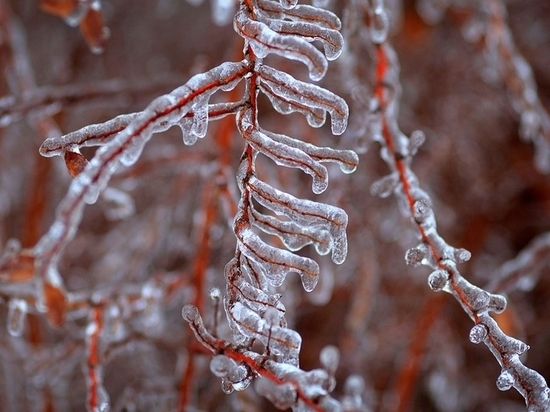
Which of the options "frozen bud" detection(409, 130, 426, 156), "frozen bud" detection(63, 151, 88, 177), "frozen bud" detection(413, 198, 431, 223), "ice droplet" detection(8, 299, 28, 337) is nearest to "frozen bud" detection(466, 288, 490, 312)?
"frozen bud" detection(413, 198, 431, 223)

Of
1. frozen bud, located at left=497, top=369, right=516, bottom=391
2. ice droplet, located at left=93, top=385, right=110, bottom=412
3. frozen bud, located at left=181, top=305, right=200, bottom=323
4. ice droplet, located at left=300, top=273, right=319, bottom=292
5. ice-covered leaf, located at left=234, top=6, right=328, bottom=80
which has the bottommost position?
ice droplet, located at left=93, top=385, right=110, bottom=412

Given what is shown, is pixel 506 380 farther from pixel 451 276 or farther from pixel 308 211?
pixel 308 211

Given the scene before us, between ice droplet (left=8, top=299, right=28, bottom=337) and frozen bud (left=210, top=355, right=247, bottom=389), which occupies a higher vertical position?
frozen bud (left=210, top=355, right=247, bottom=389)

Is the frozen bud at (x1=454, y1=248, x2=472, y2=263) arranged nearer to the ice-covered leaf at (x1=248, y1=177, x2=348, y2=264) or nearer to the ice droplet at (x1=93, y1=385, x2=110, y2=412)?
the ice-covered leaf at (x1=248, y1=177, x2=348, y2=264)

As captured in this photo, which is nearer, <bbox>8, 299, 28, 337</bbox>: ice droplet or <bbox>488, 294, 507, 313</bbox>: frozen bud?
<bbox>488, 294, 507, 313</bbox>: frozen bud

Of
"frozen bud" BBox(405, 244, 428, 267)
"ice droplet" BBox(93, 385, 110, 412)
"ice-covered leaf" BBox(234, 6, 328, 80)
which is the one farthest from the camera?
"ice droplet" BBox(93, 385, 110, 412)

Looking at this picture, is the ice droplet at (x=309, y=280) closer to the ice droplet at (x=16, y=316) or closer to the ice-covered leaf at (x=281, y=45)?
the ice-covered leaf at (x=281, y=45)

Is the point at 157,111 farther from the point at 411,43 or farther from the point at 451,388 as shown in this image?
the point at 411,43
